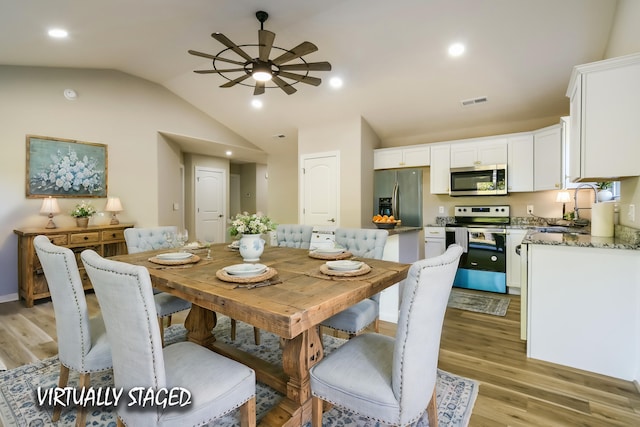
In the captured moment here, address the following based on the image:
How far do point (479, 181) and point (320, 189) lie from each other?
244 cm

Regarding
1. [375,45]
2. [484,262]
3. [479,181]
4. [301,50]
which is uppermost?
[375,45]

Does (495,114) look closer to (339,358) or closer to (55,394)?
(339,358)

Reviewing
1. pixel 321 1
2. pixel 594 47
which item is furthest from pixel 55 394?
pixel 594 47

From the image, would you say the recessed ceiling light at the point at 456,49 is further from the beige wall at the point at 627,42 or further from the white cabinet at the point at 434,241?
the white cabinet at the point at 434,241

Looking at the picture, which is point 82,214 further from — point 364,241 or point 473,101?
point 473,101

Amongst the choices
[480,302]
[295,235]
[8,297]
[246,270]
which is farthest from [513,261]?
[8,297]

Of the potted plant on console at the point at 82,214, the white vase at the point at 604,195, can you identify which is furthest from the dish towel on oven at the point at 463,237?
the potted plant on console at the point at 82,214

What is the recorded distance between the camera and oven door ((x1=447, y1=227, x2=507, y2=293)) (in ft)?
13.5

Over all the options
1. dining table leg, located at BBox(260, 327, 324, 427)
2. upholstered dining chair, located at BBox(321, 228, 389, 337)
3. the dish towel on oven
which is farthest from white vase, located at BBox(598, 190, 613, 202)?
dining table leg, located at BBox(260, 327, 324, 427)

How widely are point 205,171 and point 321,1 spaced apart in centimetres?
497

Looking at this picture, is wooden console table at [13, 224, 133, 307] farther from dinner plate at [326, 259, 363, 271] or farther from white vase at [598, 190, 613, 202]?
white vase at [598, 190, 613, 202]

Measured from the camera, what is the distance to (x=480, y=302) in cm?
376

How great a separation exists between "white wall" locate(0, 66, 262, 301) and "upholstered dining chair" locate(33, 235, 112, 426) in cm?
322

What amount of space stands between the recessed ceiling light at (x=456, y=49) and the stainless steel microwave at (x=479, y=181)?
1.67m
